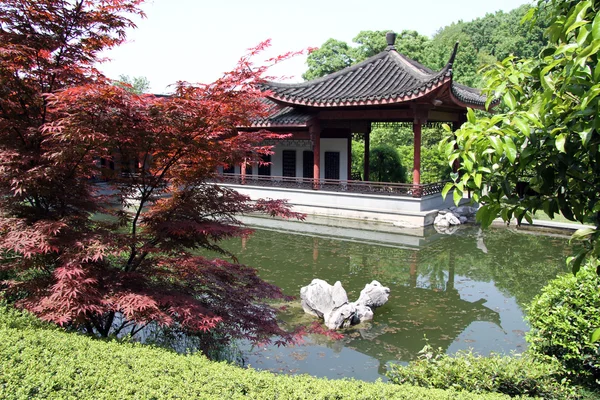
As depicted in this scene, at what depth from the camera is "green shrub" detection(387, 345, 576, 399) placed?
3711 mm

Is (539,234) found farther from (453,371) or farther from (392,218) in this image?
(453,371)

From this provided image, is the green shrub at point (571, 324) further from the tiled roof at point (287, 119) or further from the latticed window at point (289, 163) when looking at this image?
the latticed window at point (289, 163)

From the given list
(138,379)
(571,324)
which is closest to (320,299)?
(571,324)

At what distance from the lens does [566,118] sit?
1836 millimetres

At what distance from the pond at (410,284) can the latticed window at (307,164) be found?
5.11 m

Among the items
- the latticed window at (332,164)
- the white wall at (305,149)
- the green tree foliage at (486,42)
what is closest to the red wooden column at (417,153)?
the green tree foliage at (486,42)

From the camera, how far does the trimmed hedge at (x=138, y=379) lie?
3035mm

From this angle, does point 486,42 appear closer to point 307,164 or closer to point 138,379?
point 307,164

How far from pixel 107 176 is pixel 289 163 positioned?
44.4ft

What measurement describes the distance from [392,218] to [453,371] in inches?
376

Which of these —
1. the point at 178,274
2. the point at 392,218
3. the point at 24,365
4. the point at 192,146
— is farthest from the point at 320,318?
the point at 392,218

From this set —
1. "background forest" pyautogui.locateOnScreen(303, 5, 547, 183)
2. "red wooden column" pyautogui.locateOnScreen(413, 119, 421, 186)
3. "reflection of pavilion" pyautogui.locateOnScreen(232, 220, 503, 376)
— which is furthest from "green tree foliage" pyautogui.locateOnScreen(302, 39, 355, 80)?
"reflection of pavilion" pyautogui.locateOnScreen(232, 220, 503, 376)

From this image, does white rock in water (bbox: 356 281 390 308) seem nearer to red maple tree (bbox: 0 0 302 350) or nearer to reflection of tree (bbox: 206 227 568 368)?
reflection of tree (bbox: 206 227 568 368)

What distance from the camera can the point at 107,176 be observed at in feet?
14.6
